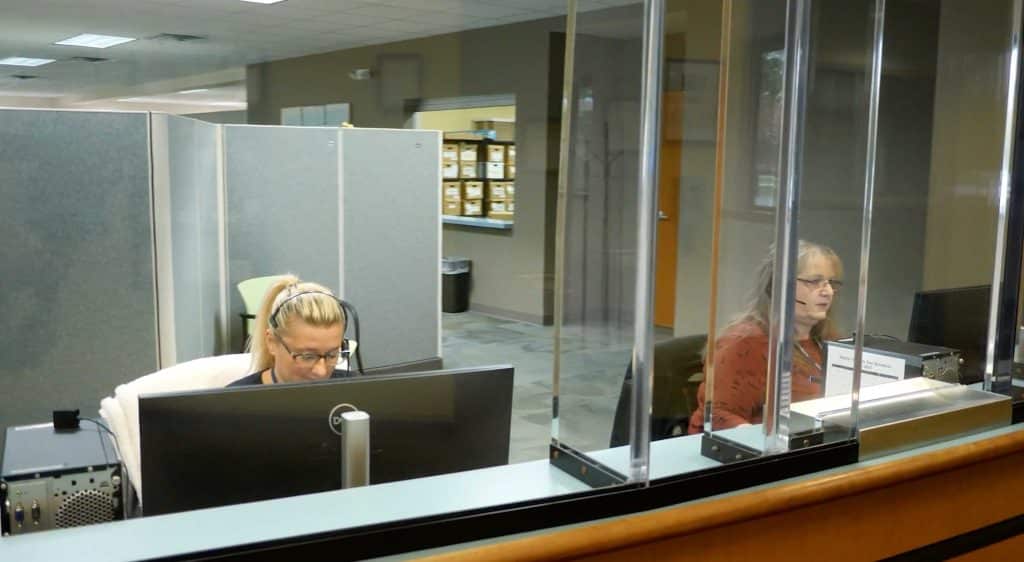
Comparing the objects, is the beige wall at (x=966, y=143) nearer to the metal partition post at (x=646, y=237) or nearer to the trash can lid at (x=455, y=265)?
the metal partition post at (x=646, y=237)

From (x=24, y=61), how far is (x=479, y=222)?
636 centimetres

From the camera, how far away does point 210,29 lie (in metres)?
8.07

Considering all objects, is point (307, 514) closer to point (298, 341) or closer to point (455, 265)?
point (298, 341)

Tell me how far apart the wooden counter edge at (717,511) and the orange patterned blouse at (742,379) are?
5.7 inches

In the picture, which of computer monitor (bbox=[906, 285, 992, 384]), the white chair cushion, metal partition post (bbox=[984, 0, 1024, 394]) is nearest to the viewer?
the white chair cushion

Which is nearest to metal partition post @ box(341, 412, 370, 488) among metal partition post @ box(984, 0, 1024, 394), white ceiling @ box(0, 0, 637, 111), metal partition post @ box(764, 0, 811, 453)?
metal partition post @ box(764, 0, 811, 453)

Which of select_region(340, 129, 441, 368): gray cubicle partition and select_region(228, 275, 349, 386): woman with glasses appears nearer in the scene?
select_region(228, 275, 349, 386): woman with glasses

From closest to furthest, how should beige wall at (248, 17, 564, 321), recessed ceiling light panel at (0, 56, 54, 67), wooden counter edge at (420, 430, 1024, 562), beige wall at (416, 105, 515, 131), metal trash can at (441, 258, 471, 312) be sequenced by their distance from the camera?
wooden counter edge at (420, 430, 1024, 562), beige wall at (248, 17, 564, 321), metal trash can at (441, 258, 471, 312), beige wall at (416, 105, 515, 131), recessed ceiling light panel at (0, 56, 54, 67)

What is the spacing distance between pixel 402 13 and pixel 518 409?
3.72 m

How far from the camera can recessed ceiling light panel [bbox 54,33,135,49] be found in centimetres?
855

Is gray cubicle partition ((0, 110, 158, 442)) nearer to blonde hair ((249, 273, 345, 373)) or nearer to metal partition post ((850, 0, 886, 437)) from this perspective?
blonde hair ((249, 273, 345, 373))

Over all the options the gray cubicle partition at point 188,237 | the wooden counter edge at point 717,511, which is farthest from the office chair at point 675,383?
the gray cubicle partition at point 188,237

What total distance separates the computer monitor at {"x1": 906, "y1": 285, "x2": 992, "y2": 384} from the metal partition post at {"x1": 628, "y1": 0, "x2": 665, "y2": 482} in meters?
1.07

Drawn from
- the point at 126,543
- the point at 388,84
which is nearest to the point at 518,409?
the point at 126,543
